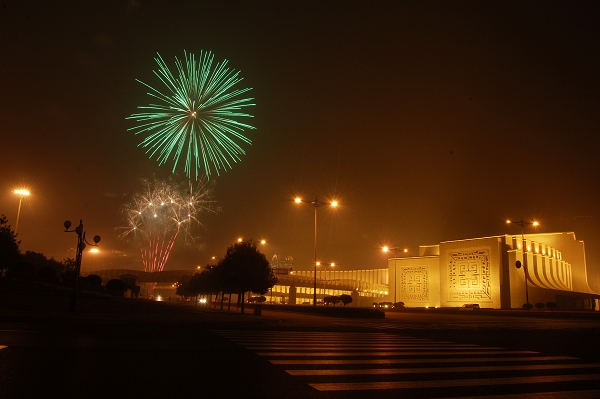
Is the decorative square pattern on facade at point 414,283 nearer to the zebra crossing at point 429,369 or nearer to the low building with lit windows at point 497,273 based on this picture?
the low building with lit windows at point 497,273

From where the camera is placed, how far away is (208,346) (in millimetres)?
12352

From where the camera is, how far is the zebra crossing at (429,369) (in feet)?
24.4

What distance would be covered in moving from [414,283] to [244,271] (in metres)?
55.6

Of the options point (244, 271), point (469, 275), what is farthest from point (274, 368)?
point (469, 275)

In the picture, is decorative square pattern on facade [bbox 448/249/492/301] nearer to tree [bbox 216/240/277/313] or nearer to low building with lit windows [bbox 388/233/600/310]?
low building with lit windows [bbox 388/233/600/310]

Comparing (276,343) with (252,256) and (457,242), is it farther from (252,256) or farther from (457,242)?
(457,242)

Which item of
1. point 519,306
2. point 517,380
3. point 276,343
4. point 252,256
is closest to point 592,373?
point 517,380

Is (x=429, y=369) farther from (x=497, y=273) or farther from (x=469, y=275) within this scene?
(x=469, y=275)

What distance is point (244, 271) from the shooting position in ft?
130

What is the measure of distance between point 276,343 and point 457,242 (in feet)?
237

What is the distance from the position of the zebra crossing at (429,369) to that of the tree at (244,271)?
26081 mm

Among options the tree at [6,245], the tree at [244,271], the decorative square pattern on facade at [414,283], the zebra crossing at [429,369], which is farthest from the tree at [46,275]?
the decorative square pattern on facade at [414,283]

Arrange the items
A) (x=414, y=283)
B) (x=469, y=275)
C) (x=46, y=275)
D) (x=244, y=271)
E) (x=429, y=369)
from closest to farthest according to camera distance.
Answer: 1. (x=429, y=369)
2. (x=244, y=271)
3. (x=46, y=275)
4. (x=469, y=275)
5. (x=414, y=283)

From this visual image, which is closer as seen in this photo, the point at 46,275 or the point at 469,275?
the point at 46,275
